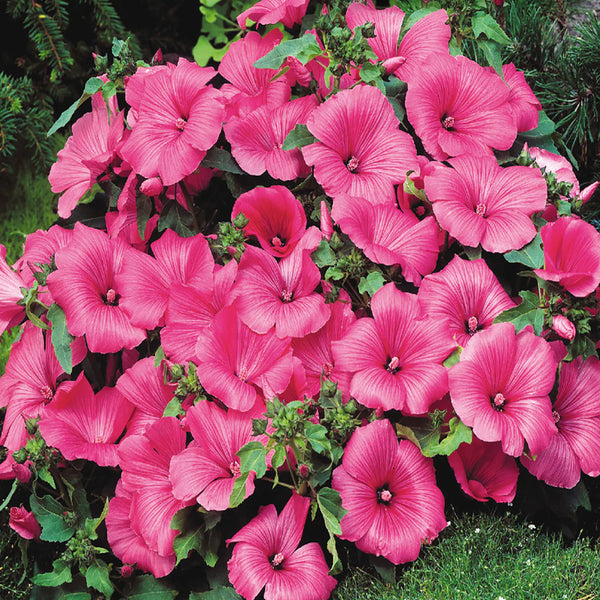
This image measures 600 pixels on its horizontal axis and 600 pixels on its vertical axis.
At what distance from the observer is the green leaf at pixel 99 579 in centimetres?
102

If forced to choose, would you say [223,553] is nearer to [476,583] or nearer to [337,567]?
[337,567]

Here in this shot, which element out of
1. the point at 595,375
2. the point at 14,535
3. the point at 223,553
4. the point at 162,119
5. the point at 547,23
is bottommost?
the point at 14,535

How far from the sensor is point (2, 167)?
7.31 feet

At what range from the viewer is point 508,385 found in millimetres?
960

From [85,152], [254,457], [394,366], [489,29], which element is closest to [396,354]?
A: [394,366]

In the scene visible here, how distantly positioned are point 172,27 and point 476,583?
242 cm

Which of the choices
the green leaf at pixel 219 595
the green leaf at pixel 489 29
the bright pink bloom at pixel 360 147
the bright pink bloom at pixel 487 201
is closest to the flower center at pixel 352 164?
the bright pink bloom at pixel 360 147

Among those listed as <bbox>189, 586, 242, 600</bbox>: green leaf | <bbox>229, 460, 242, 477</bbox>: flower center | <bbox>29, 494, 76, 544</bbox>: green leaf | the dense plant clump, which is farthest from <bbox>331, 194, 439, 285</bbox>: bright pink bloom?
<bbox>29, 494, 76, 544</bbox>: green leaf

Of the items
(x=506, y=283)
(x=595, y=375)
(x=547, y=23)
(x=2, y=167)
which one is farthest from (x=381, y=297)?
(x=2, y=167)

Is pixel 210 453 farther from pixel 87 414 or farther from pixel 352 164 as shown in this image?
pixel 352 164

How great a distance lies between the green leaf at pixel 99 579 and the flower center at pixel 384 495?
1.23 feet

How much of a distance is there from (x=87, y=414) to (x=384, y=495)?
0.44 m

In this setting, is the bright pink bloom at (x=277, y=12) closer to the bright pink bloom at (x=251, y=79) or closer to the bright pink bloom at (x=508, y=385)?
the bright pink bloom at (x=251, y=79)

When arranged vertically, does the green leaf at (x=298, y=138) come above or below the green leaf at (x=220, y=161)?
above
